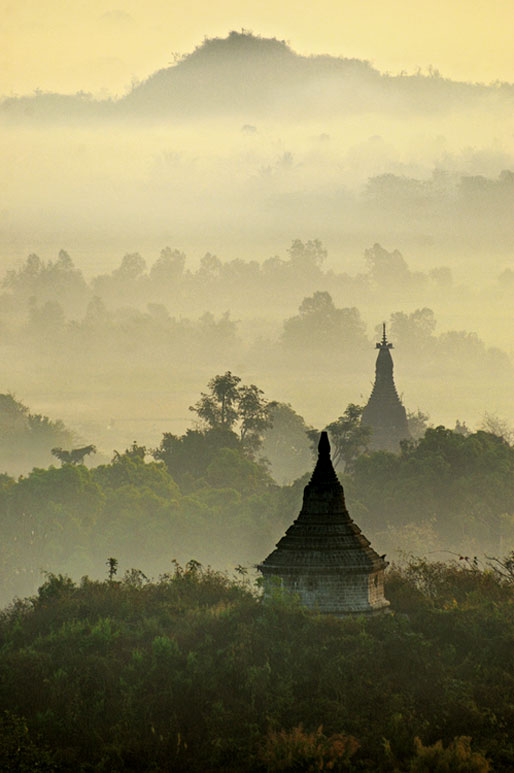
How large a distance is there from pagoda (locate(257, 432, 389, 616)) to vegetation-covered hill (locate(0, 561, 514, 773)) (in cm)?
86

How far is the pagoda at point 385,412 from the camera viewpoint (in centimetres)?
15800

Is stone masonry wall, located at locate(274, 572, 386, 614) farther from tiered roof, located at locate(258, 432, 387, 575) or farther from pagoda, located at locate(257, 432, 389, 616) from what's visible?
tiered roof, located at locate(258, 432, 387, 575)

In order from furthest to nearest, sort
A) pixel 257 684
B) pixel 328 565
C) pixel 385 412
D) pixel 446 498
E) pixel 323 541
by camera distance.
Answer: pixel 385 412 → pixel 446 498 → pixel 323 541 → pixel 328 565 → pixel 257 684

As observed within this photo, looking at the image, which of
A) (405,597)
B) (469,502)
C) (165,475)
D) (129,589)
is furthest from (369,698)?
(165,475)

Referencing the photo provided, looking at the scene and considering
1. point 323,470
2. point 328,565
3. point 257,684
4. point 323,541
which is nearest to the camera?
point 257,684

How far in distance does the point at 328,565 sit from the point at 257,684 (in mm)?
6046

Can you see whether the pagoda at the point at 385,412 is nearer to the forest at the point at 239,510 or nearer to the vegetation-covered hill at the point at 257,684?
the forest at the point at 239,510

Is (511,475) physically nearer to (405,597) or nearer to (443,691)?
(405,597)

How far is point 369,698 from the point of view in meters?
62.3

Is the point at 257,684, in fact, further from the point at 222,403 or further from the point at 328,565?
the point at 222,403

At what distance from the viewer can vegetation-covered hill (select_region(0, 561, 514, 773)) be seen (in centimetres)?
5847

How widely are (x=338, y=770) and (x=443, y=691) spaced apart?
7.05m

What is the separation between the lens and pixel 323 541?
68.5 metres

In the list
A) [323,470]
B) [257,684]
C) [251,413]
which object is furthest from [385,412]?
[257,684]
